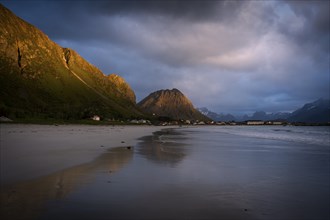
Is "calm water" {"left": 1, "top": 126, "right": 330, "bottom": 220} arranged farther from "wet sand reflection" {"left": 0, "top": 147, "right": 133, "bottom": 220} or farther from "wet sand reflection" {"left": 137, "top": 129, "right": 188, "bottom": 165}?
"wet sand reflection" {"left": 137, "top": 129, "right": 188, "bottom": 165}

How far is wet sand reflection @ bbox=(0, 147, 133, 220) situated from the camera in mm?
7871

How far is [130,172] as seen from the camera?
15.3 m

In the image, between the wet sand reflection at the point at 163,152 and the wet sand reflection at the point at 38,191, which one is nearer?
the wet sand reflection at the point at 38,191

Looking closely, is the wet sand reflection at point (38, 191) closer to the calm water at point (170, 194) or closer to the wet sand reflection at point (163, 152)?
the calm water at point (170, 194)

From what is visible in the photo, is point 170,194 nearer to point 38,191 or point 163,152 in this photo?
point 38,191

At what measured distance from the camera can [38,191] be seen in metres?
10.2

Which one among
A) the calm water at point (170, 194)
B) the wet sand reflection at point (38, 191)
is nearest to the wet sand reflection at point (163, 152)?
the calm water at point (170, 194)

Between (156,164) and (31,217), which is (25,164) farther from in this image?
(31,217)

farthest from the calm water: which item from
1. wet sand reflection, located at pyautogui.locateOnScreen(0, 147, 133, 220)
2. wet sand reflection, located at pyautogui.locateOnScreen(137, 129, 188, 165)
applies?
wet sand reflection, located at pyautogui.locateOnScreen(137, 129, 188, 165)

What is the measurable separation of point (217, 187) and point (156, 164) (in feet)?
23.7

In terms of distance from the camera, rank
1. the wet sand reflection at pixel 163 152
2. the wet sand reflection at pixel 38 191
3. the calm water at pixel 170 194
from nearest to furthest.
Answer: the wet sand reflection at pixel 38 191 < the calm water at pixel 170 194 < the wet sand reflection at pixel 163 152

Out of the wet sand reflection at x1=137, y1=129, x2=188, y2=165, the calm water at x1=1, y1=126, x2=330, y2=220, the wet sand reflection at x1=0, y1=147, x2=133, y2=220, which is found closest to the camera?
the wet sand reflection at x1=0, y1=147, x2=133, y2=220

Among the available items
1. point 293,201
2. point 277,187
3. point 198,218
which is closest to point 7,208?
point 198,218

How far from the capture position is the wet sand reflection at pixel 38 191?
7.87m
